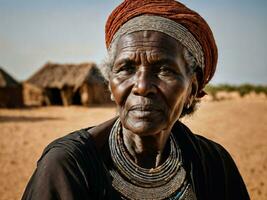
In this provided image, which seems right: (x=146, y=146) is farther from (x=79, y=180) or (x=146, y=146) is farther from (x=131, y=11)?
(x=131, y=11)

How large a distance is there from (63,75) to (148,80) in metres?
29.6

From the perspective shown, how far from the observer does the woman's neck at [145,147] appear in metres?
2.23

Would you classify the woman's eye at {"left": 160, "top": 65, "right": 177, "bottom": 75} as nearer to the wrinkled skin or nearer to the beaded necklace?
the wrinkled skin

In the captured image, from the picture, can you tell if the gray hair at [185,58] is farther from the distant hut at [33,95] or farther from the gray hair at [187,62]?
the distant hut at [33,95]

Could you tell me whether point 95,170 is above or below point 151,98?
below

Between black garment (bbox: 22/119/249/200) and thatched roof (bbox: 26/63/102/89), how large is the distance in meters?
26.8

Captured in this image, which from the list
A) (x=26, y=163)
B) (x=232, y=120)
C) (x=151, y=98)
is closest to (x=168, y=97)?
(x=151, y=98)

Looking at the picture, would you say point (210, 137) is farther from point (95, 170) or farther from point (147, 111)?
point (95, 170)

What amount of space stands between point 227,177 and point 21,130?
1300cm

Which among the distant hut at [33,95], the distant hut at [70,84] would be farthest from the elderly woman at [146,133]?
the distant hut at [33,95]

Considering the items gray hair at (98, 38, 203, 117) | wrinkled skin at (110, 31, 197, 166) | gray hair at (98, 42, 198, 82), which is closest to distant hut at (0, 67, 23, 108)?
gray hair at (98, 38, 203, 117)

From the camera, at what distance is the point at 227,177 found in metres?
2.38

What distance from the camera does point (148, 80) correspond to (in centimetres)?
193

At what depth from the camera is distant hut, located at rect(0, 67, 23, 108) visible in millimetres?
26031
